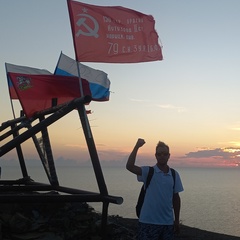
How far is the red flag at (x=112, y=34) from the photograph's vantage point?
9.64 m

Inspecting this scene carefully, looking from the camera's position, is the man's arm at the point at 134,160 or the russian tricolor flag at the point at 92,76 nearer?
the man's arm at the point at 134,160

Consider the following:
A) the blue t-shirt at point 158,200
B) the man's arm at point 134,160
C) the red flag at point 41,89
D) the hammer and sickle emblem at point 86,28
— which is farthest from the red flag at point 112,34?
the blue t-shirt at point 158,200

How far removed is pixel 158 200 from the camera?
650 centimetres

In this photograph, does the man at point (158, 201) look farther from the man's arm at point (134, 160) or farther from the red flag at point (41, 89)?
the red flag at point (41, 89)

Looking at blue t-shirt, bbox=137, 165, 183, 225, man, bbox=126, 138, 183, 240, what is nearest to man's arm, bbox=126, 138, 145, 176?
man, bbox=126, 138, 183, 240

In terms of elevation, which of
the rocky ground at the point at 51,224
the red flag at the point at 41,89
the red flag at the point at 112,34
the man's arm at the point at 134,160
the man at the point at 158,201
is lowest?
the rocky ground at the point at 51,224

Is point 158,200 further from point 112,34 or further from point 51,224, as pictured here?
point 112,34

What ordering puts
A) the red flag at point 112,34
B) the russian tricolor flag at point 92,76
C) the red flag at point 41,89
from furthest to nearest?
the russian tricolor flag at point 92,76, the red flag at point 41,89, the red flag at point 112,34

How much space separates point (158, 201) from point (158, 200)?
0.7 inches

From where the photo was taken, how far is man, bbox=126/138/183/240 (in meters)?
6.46

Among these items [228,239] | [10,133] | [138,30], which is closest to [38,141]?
[10,133]

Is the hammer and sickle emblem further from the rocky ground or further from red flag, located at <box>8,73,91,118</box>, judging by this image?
the rocky ground

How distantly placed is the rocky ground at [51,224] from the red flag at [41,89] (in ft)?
8.43

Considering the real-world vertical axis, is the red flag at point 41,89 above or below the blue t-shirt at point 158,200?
above
